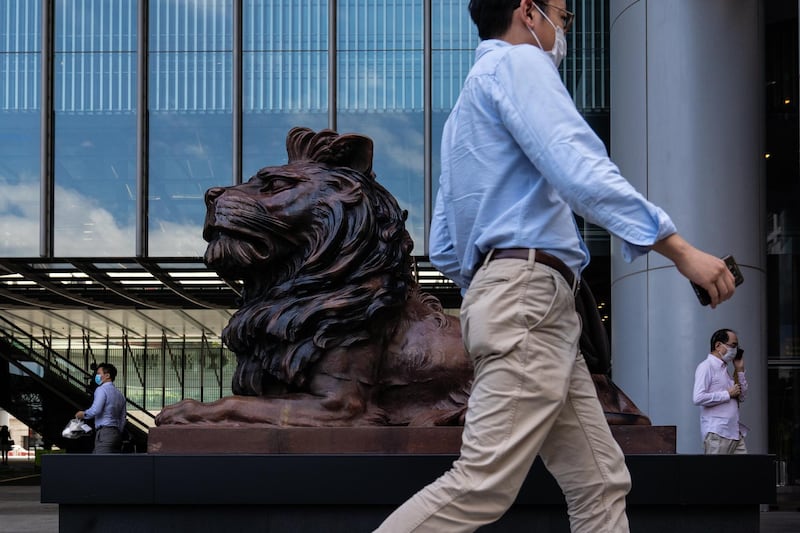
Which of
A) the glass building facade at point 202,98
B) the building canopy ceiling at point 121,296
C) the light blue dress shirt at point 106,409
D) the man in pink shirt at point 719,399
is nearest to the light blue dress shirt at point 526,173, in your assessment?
the man in pink shirt at point 719,399

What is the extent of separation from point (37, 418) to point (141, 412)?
1858 mm

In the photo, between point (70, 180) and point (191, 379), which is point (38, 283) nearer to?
point (70, 180)

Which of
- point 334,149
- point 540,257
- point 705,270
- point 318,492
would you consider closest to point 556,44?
point 540,257

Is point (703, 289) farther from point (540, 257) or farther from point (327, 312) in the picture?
point (327, 312)

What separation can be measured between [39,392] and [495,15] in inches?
714

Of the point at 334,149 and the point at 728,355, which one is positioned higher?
the point at 334,149

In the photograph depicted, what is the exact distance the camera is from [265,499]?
3.81 m

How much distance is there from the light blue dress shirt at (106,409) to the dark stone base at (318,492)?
6.92 m

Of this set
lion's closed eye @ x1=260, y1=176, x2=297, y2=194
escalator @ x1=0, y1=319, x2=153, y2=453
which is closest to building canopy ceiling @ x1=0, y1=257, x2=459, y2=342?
escalator @ x1=0, y1=319, x2=153, y2=453

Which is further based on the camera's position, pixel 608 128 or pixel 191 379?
pixel 191 379

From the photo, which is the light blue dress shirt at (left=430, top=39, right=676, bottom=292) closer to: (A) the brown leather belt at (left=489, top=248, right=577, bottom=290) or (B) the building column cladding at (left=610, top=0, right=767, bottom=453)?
(A) the brown leather belt at (left=489, top=248, right=577, bottom=290)

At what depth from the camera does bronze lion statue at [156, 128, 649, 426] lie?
13.2 ft

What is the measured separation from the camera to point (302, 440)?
3873 mm

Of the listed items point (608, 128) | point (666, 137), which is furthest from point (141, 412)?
point (666, 137)
